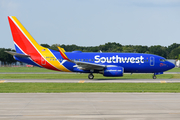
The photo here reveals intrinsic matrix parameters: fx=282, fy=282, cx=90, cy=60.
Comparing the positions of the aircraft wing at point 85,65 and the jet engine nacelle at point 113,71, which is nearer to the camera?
the aircraft wing at point 85,65

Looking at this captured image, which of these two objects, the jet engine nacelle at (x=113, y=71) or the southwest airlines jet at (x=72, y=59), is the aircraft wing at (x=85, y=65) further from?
the jet engine nacelle at (x=113, y=71)

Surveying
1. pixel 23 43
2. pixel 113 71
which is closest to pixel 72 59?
pixel 113 71

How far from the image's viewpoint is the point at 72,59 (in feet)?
133

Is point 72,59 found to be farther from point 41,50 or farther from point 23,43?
point 23,43

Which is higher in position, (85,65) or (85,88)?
(85,65)

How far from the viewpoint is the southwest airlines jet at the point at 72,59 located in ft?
132
